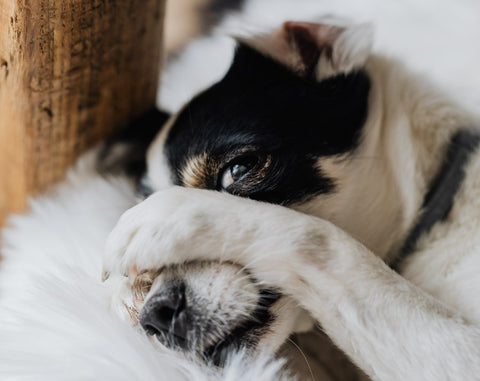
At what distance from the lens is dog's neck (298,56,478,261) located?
35.3 inches

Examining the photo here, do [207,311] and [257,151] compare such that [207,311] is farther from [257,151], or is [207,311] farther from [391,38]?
[391,38]

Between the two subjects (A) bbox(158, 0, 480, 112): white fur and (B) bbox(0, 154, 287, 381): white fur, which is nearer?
(B) bbox(0, 154, 287, 381): white fur

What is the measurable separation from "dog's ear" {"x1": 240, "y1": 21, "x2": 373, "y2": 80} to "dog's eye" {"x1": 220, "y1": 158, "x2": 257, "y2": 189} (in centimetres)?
22

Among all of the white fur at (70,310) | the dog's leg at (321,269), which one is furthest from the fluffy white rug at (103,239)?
the dog's leg at (321,269)

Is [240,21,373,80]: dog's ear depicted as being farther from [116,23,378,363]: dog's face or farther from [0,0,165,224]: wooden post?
[0,0,165,224]: wooden post

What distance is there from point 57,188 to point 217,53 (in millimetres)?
463

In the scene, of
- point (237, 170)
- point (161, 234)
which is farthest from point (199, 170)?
point (161, 234)

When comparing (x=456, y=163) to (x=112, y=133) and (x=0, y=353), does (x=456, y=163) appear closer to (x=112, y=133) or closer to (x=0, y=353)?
(x=112, y=133)

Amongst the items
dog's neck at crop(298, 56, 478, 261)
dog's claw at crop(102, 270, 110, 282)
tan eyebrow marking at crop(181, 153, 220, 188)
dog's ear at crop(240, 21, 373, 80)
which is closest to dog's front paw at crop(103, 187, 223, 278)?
dog's claw at crop(102, 270, 110, 282)

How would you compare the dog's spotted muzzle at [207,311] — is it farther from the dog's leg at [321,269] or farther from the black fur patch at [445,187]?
the black fur patch at [445,187]

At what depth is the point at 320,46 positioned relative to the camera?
975 millimetres

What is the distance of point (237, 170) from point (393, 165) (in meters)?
0.27

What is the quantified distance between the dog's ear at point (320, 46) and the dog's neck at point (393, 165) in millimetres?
68

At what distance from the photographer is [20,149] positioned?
37.4 inches
